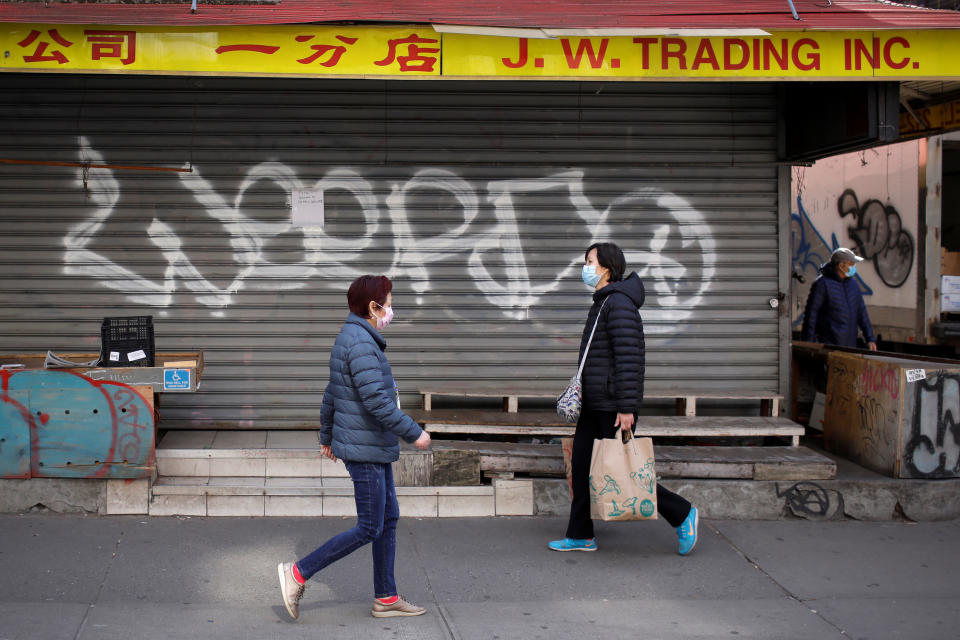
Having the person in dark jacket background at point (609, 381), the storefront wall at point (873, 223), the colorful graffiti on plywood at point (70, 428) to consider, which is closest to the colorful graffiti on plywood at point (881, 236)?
the storefront wall at point (873, 223)

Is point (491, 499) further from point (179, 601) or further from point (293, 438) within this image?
point (179, 601)

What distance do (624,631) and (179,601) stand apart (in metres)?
2.30

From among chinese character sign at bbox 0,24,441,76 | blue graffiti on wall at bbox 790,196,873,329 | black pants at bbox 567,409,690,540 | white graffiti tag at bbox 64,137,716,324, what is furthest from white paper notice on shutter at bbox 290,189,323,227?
blue graffiti on wall at bbox 790,196,873,329

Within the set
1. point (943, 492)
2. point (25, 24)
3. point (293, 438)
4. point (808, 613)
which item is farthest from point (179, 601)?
point (943, 492)

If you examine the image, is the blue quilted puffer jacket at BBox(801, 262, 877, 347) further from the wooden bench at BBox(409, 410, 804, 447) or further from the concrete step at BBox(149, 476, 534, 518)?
the concrete step at BBox(149, 476, 534, 518)

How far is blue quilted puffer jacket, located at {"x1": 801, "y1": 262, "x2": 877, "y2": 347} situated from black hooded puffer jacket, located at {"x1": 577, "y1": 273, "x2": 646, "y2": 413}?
3763 mm

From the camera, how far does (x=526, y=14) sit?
646cm

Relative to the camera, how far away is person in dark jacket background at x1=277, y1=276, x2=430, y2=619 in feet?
14.7

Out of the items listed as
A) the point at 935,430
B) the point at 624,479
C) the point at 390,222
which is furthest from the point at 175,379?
the point at 935,430

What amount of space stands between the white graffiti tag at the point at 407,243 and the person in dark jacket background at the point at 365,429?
3033 mm

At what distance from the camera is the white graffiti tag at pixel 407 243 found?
753 centimetres

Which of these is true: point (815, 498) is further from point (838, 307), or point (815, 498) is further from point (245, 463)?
point (245, 463)

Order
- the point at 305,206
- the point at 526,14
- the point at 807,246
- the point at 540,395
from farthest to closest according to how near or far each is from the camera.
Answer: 1. the point at 807,246
2. the point at 305,206
3. the point at 540,395
4. the point at 526,14

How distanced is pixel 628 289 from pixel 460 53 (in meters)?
1.96
